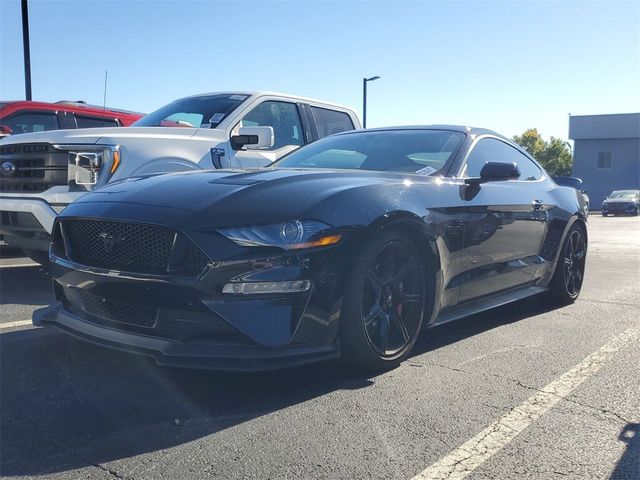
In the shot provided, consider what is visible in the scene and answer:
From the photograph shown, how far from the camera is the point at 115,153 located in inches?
213

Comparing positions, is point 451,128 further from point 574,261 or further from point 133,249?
point 133,249

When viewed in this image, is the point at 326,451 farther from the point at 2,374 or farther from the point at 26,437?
the point at 2,374

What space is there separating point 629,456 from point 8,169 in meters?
5.43

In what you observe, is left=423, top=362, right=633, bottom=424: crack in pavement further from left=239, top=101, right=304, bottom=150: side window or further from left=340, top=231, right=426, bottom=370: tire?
left=239, top=101, right=304, bottom=150: side window

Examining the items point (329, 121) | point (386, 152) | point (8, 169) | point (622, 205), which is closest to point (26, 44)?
point (329, 121)

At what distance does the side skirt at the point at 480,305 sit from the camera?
13.3 ft

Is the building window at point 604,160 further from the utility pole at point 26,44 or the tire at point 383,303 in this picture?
the tire at point 383,303

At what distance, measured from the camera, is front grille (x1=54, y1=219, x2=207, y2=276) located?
3.01 m

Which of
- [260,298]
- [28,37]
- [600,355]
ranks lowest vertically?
[600,355]

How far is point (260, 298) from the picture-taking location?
9.72 ft

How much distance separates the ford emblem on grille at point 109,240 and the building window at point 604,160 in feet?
183

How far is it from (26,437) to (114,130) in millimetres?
3673

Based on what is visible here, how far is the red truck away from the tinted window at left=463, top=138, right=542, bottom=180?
6.29 metres

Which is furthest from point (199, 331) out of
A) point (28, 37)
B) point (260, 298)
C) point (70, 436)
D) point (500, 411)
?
point (28, 37)
